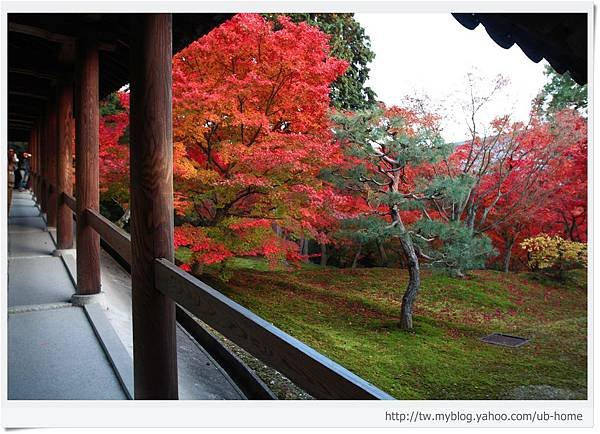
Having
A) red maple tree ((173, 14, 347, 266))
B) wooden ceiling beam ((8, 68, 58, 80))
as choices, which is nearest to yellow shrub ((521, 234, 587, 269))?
red maple tree ((173, 14, 347, 266))

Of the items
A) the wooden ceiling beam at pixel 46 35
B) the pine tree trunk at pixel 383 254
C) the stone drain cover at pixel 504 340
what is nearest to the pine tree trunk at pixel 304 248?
the pine tree trunk at pixel 383 254

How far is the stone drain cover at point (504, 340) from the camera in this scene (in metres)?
4.07

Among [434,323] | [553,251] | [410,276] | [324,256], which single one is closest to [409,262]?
[410,276]

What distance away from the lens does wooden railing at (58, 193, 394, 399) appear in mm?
714

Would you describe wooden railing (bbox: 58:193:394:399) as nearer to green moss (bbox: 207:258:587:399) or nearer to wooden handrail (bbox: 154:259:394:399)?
wooden handrail (bbox: 154:259:394:399)

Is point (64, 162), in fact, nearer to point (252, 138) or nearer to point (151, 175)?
point (252, 138)

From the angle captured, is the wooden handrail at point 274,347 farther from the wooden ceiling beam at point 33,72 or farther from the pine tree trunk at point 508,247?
the pine tree trunk at point 508,247

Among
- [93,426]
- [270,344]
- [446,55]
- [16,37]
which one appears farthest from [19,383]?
[446,55]

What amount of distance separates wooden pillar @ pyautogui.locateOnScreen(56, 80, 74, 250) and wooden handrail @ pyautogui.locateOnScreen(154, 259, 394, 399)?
291 cm

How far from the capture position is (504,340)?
13.6ft

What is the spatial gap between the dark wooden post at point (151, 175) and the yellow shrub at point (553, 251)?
4060 mm

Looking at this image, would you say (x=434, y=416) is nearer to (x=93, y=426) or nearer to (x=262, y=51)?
(x=93, y=426)

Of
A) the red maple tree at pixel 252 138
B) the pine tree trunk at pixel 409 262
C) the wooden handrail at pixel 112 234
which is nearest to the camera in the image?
the wooden handrail at pixel 112 234
